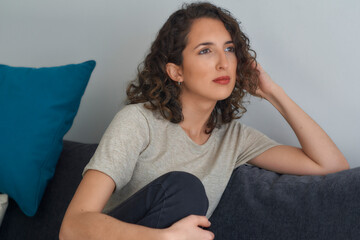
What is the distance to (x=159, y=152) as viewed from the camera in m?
1.47

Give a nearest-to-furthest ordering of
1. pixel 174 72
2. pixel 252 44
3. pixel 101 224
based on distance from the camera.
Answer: pixel 101 224
pixel 174 72
pixel 252 44

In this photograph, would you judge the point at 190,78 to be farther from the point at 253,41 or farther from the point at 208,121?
the point at 253,41

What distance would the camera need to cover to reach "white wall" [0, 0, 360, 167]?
5.38 ft

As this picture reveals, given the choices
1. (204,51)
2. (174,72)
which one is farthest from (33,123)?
(204,51)

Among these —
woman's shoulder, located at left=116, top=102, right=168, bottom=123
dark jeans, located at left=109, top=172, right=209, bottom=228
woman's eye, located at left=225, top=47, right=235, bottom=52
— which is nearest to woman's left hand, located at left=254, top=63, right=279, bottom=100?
woman's eye, located at left=225, top=47, right=235, bottom=52

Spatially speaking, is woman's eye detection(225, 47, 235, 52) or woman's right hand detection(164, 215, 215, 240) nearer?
woman's right hand detection(164, 215, 215, 240)

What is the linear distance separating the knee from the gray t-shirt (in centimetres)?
17

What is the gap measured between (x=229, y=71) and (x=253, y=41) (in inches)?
14.4

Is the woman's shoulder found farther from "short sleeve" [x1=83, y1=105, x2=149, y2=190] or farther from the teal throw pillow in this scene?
the teal throw pillow

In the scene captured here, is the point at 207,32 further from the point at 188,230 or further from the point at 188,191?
the point at 188,230

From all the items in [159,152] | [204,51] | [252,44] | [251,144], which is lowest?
[159,152]

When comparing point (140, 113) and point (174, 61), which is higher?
point (174, 61)

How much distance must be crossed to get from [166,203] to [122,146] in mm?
237

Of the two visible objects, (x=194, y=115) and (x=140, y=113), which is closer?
(x=140, y=113)
